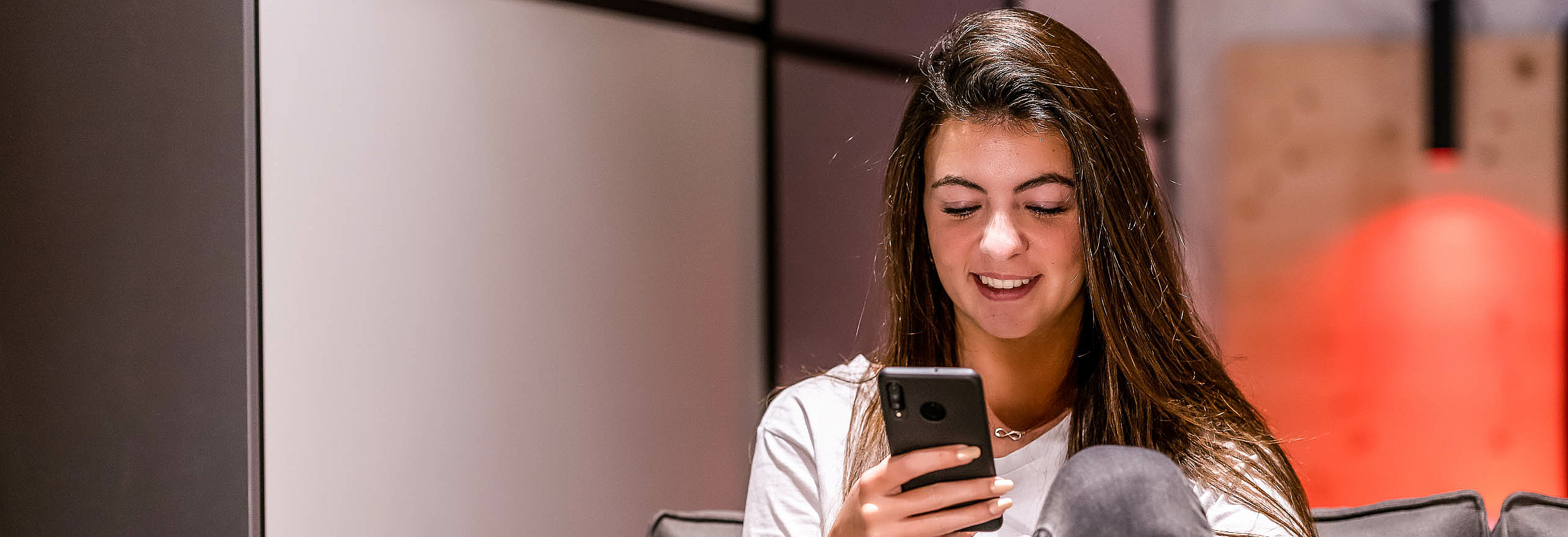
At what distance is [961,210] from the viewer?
3.68ft

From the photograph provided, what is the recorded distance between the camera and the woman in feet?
3.57

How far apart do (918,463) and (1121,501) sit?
18 cm

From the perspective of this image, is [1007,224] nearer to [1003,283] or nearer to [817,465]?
[1003,283]

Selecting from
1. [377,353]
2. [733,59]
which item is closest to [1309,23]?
[733,59]

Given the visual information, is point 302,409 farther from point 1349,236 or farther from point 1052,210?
point 1349,236

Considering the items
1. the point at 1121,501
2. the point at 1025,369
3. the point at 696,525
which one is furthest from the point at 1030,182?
the point at 696,525

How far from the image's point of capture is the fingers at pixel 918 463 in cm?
92

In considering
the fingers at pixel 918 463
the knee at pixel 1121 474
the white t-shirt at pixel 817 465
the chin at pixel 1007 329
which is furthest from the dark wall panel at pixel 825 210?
the knee at pixel 1121 474

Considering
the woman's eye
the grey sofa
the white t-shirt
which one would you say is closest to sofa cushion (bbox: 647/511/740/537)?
the white t-shirt

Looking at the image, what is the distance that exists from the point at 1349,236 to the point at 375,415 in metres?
2.80

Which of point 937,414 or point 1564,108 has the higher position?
point 1564,108

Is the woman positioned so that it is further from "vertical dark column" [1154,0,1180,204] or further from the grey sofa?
"vertical dark column" [1154,0,1180,204]

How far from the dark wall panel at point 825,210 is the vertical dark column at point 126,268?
3.85 feet

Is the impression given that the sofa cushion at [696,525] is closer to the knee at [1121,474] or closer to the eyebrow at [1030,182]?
the eyebrow at [1030,182]
